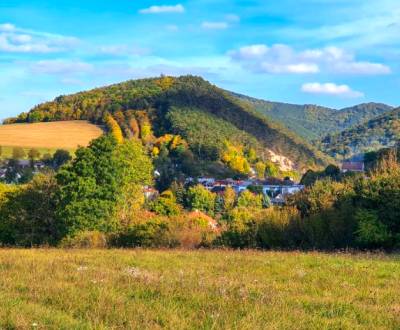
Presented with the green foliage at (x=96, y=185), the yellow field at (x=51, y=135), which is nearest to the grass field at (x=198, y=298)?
the green foliage at (x=96, y=185)

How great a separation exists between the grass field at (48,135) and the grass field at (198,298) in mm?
125366

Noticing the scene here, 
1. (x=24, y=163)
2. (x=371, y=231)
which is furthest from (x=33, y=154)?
(x=371, y=231)

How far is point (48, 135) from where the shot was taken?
153 metres

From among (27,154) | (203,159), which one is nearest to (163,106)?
(203,159)

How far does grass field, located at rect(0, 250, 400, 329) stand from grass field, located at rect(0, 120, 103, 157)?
4936 inches

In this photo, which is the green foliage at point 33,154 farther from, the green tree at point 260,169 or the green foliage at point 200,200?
the green tree at point 260,169

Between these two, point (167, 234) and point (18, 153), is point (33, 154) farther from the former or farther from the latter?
point (167, 234)

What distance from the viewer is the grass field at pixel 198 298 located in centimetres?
528

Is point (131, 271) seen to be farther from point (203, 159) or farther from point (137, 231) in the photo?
point (203, 159)

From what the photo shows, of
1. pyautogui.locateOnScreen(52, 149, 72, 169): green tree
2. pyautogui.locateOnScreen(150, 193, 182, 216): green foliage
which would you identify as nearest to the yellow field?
pyautogui.locateOnScreen(52, 149, 72, 169): green tree

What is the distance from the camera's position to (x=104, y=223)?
1356 inches

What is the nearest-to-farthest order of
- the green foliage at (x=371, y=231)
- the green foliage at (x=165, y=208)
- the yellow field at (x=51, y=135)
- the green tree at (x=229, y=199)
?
the green foliage at (x=371, y=231) → the green foliage at (x=165, y=208) → the green tree at (x=229, y=199) → the yellow field at (x=51, y=135)

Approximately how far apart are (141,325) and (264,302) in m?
1.98

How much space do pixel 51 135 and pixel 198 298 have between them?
508 feet
